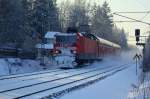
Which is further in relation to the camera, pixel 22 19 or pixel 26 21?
pixel 26 21

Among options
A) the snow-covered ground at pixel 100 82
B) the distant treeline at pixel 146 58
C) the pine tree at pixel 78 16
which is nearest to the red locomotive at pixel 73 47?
the snow-covered ground at pixel 100 82

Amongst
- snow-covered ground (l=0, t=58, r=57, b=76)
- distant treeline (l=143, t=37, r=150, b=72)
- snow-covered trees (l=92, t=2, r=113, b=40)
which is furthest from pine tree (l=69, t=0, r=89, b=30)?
distant treeline (l=143, t=37, r=150, b=72)

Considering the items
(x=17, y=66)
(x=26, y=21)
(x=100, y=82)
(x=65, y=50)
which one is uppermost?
(x=26, y=21)

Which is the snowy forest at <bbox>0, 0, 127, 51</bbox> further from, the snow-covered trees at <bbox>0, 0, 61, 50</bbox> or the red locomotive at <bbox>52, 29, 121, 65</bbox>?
the red locomotive at <bbox>52, 29, 121, 65</bbox>

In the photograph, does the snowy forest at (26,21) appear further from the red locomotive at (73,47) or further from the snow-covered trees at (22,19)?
the red locomotive at (73,47)

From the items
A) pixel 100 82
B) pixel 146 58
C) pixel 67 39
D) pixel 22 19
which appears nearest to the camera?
pixel 100 82

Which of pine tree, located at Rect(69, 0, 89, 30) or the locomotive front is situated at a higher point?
pine tree, located at Rect(69, 0, 89, 30)

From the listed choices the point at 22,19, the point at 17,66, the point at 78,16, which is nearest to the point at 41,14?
the point at 22,19

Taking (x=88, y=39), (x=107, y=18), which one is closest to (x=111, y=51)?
(x=88, y=39)

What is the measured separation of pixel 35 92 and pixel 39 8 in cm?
5860

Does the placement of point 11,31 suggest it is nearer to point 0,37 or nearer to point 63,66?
point 0,37

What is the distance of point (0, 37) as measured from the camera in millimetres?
63656

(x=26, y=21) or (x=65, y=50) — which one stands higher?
(x=26, y=21)

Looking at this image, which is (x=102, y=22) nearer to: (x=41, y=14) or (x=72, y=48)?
(x=41, y=14)
